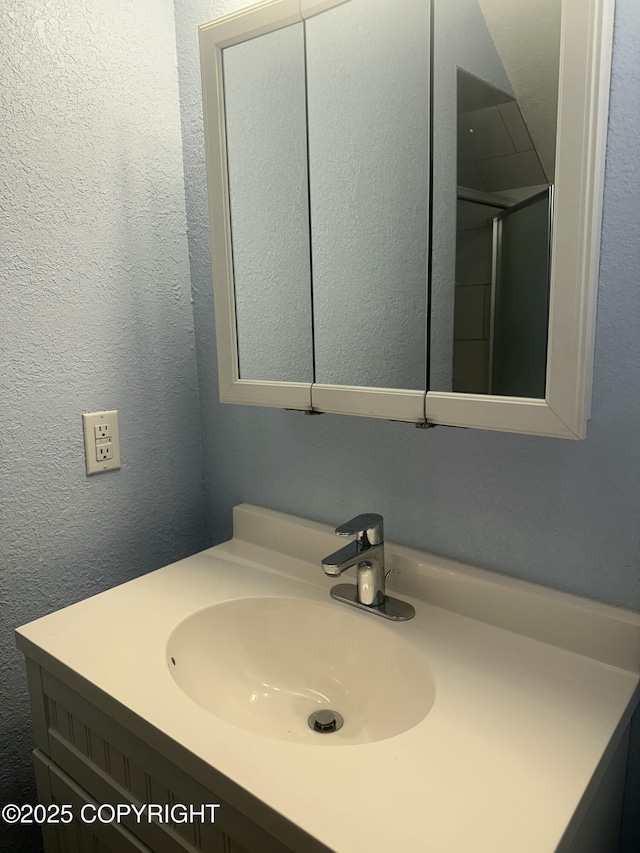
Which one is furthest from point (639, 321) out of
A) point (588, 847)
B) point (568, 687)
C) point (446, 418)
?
point (588, 847)

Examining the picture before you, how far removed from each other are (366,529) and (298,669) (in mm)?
260

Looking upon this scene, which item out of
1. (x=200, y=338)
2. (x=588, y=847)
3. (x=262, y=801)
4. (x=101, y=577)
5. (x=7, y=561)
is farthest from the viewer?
(x=200, y=338)

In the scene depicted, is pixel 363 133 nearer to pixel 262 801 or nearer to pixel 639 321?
pixel 639 321

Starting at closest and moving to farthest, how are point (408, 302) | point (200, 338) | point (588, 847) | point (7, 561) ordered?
1. point (588, 847)
2. point (408, 302)
3. point (7, 561)
4. point (200, 338)

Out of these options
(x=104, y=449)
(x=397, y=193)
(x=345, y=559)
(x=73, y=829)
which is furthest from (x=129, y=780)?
(x=397, y=193)

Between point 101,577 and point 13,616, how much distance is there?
0.17 meters

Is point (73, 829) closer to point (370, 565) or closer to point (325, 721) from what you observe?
point (325, 721)

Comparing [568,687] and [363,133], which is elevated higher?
[363,133]

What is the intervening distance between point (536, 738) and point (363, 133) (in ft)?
2.77

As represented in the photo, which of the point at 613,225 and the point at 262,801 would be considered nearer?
the point at 262,801

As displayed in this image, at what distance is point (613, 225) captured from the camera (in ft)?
2.47

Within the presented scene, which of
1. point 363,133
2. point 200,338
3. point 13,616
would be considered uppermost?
point 363,133

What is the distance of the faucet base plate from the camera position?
944 mm

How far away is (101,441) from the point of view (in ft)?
3.84
